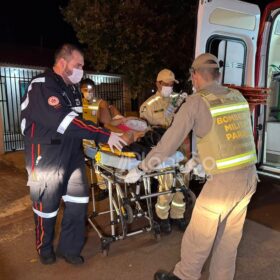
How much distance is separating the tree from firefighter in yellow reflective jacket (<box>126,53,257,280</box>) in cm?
675

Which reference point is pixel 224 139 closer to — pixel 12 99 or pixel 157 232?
pixel 157 232

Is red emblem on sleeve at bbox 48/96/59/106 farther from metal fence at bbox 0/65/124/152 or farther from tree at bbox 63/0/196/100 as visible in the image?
tree at bbox 63/0/196/100

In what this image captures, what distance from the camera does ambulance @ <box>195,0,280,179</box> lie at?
4090mm

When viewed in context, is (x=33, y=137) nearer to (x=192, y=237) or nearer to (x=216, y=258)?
(x=192, y=237)

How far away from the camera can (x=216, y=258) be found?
2.47 meters

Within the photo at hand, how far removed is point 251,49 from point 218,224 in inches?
125

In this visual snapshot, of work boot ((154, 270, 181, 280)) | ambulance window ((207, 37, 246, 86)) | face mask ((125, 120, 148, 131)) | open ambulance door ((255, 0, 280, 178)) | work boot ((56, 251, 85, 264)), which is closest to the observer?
work boot ((154, 270, 181, 280))

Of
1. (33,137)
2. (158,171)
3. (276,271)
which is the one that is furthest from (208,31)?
(276,271)

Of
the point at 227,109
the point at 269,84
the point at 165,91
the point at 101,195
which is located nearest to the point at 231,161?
the point at 227,109

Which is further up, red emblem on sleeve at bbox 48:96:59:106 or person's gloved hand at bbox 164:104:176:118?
red emblem on sleeve at bbox 48:96:59:106

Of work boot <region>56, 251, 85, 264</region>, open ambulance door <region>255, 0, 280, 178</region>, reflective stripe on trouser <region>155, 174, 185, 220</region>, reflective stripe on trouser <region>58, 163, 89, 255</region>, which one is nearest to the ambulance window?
open ambulance door <region>255, 0, 280, 178</region>

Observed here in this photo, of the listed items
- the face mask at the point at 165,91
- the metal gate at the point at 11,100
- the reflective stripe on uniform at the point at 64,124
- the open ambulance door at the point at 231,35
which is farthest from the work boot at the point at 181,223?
the metal gate at the point at 11,100

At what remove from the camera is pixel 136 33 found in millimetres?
8602

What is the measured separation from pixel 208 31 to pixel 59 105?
2296 millimetres
